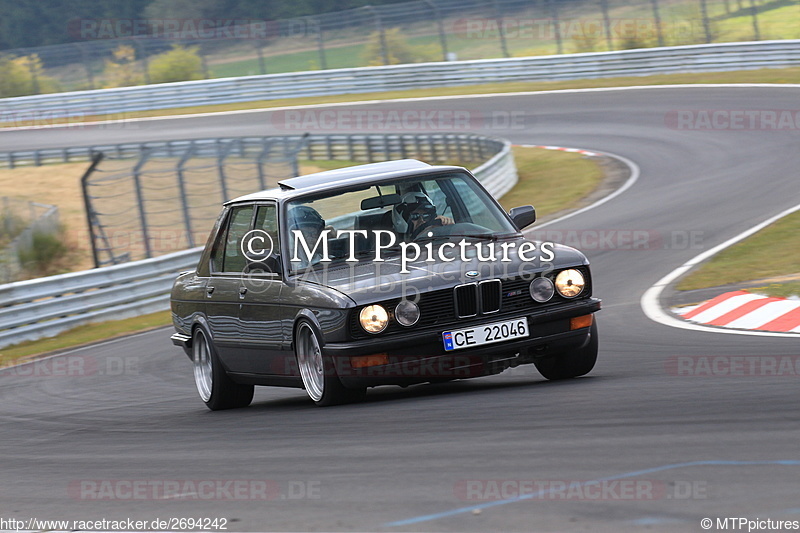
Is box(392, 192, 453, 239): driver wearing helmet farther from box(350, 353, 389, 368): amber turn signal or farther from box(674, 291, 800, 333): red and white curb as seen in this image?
box(674, 291, 800, 333): red and white curb

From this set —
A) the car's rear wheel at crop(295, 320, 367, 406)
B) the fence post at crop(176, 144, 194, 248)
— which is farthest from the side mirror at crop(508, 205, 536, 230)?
the fence post at crop(176, 144, 194, 248)

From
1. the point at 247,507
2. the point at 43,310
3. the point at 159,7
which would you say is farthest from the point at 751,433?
the point at 159,7

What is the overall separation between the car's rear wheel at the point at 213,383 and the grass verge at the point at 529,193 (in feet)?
19.1

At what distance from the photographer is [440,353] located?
6.59 m

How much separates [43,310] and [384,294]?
10.2 meters

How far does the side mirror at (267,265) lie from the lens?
7508mm

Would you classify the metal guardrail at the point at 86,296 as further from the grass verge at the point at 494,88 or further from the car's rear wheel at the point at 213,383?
the grass verge at the point at 494,88

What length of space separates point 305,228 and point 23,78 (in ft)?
138

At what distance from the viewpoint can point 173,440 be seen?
680 centimetres

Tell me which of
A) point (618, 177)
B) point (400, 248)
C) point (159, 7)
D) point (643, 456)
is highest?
point (159, 7)

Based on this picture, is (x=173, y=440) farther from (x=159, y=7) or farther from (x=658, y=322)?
(x=159, y=7)

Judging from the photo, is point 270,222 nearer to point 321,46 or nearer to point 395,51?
→ point 395,51

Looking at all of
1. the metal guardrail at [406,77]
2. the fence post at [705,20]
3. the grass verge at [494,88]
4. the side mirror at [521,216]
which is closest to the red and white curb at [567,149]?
the grass verge at [494,88]

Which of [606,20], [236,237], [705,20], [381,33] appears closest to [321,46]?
[381,33]
